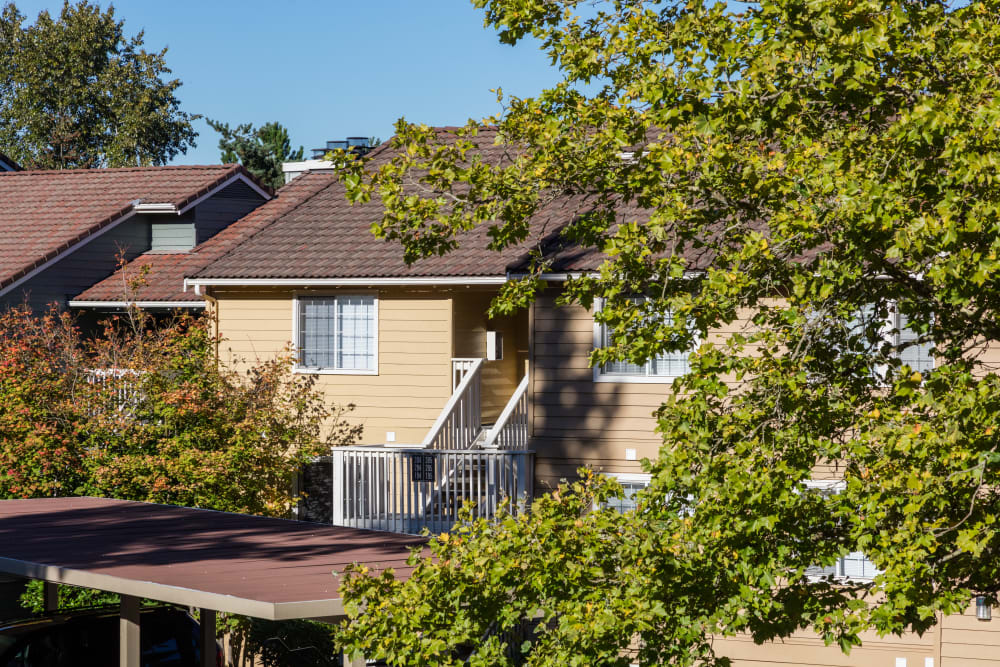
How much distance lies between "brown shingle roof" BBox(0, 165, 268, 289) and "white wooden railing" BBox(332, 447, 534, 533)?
10793 mm

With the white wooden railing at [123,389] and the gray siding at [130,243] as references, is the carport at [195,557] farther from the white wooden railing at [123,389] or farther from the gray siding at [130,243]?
the gray siding at [130,243]

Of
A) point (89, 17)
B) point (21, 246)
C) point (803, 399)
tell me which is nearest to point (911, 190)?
point (803, 399)

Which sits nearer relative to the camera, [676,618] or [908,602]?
[908,602]

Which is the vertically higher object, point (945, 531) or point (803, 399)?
point (803, 399)

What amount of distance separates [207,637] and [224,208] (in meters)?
18.9

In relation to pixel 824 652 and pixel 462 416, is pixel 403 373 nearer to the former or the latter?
pixel 462 416

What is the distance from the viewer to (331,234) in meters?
22.4

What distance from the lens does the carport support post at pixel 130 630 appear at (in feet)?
29.8

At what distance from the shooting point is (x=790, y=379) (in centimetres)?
665

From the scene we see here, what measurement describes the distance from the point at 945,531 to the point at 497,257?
14.1m

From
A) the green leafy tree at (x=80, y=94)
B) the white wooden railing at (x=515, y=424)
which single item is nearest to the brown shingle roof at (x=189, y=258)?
the white wooden railing at (x=515, y=424)

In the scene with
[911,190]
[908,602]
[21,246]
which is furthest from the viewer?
[21,246]

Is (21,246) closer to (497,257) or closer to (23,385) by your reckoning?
(23,385)

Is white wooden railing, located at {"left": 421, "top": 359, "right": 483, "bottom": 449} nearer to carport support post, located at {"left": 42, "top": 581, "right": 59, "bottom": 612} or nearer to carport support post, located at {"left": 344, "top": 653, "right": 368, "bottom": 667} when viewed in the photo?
carport support post, located at {"left": 42, "top": 581, "right": 59, "bottom": 612}
